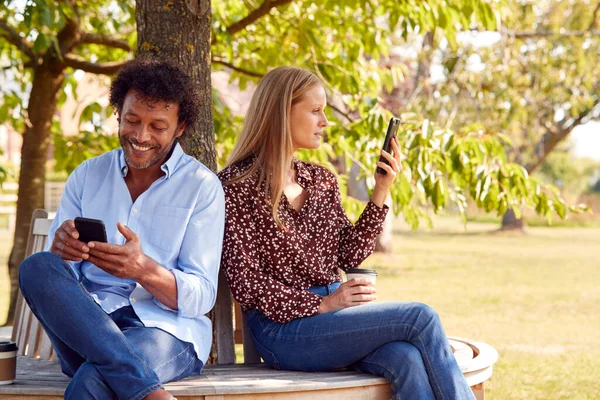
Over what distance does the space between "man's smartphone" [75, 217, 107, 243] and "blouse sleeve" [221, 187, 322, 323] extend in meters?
0.61

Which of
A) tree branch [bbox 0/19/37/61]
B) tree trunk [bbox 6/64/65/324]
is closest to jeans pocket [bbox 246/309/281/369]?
tree branch [bbox 0/19/37/61]

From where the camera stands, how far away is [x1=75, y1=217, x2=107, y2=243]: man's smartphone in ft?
9.14

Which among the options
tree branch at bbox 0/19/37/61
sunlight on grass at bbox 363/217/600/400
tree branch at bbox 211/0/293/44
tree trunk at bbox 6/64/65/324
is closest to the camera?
tree branch at bbox 211/0/293/44

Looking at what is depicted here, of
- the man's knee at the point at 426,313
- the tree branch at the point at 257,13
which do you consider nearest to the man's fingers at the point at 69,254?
the man's knee at the point at 426,313

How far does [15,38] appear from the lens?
648 centimetres

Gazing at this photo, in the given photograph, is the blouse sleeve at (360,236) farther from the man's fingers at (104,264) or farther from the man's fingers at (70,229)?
the man's fingers at (70,229)

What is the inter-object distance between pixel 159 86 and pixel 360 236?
1.04 m

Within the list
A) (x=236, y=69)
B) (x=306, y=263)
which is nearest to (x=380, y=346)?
(x=306, y=263)

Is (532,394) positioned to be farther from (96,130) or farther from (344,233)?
(96,130)

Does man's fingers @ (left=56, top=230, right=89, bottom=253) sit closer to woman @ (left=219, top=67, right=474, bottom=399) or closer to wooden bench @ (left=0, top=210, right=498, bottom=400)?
wooden bench @ (left=0, top=210, right=498, bottom=400)

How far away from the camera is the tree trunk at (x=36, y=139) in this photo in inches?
278

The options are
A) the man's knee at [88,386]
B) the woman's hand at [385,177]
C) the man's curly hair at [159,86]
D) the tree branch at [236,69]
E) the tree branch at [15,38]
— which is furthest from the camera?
the tree branch at [15,38]

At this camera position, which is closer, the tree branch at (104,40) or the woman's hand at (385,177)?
the woman's hand at (385,177)

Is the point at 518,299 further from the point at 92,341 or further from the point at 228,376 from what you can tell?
the point at 92,341
